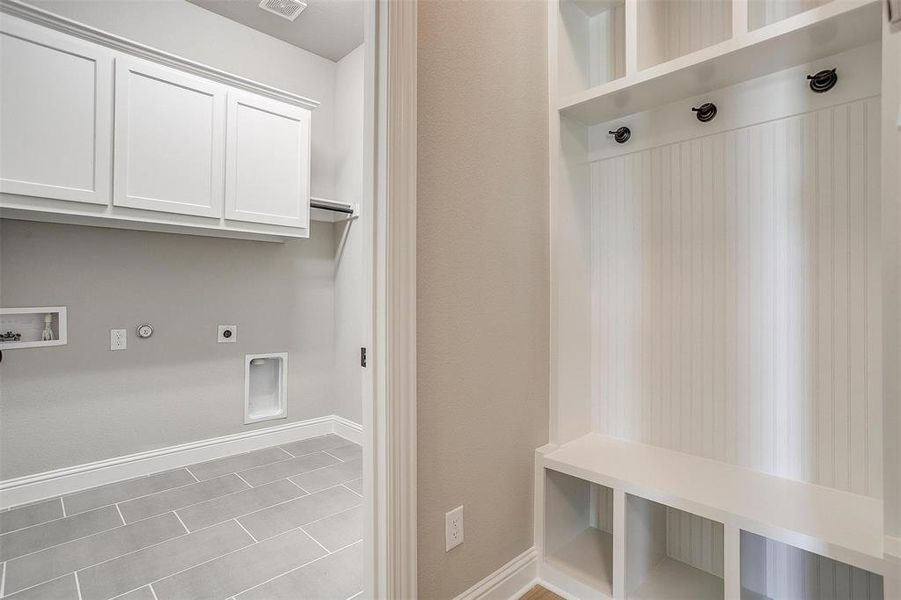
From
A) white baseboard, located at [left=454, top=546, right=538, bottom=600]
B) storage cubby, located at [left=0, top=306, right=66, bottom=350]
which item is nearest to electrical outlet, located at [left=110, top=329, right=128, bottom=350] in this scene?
storage cubby, located at [left=0, top=306, right=66, bottom=350]

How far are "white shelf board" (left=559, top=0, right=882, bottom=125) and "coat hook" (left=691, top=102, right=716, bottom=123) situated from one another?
0.05m

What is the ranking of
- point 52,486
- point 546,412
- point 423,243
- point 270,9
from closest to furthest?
point 423,243 < point 546,412 < point 52,486 < point 270,9

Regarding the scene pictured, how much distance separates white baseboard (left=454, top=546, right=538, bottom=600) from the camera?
146 centimetres

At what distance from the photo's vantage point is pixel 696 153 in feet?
5.27

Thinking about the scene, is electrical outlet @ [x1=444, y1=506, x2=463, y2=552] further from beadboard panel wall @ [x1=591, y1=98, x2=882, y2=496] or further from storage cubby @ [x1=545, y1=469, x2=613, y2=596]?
beadboard panel wall @ [x1=591, y1=98, x2=882, y2=496]

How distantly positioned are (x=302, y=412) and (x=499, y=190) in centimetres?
253

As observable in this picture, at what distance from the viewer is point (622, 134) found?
1.77 metres

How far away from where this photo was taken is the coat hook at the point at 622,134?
1760mm

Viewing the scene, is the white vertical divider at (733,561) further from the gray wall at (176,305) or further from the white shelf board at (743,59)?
the gray wall at (176,305)

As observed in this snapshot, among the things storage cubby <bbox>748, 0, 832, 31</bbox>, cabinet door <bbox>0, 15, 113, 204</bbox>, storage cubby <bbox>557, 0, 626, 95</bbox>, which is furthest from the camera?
cabinet door <bbox>0, 15, 113, 204</bbox>

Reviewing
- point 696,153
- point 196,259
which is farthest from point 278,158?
point 696,153

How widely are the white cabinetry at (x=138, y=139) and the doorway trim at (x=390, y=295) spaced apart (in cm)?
176

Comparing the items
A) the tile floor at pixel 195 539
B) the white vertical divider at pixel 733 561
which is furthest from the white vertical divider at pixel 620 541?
the tile floor at pixel 195 539

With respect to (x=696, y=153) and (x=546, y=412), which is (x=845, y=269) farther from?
(x=546, y=412)
